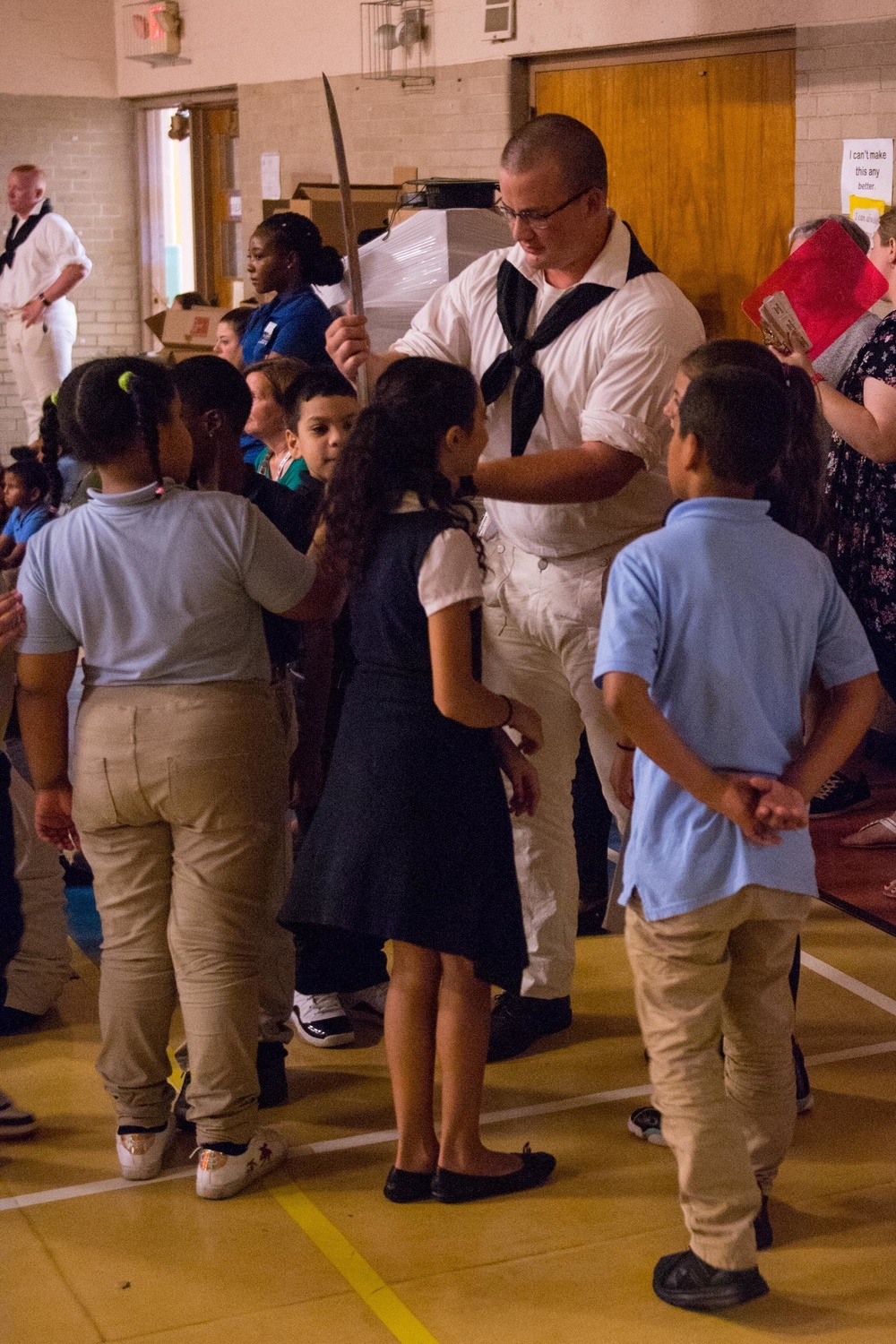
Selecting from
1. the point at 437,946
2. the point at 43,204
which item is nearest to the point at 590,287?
the point at 437,946

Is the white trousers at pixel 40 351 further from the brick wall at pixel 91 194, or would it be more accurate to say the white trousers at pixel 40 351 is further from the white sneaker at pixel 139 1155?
the white sneaker at pixel 139 1155

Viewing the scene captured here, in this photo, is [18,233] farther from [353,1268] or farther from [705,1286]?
[705,1286]

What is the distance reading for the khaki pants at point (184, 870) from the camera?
267 cm

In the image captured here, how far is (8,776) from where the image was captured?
124 inches

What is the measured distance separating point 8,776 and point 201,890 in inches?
26.3

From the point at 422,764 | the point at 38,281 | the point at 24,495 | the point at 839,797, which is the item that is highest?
the point at 38,281

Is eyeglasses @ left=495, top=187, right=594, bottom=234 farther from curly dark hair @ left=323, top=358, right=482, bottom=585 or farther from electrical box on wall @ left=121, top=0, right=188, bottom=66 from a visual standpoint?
electrical box on wall @ left=121, top=0, right=188, bottom=66

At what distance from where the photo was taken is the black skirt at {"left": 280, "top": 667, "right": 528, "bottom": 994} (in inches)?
102

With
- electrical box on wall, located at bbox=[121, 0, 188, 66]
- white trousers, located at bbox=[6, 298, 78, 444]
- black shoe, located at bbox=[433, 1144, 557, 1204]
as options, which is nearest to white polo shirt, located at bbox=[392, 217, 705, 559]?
black shoe, located at bbox=[433, 1144, 557, 1204]

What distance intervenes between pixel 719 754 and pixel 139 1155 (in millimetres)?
1346

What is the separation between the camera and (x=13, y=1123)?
3.02m

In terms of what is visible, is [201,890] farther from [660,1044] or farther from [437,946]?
[660,1044]

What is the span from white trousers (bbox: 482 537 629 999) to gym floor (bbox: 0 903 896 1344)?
0.94ft

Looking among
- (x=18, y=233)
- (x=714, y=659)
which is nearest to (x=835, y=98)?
(x=714, y=659)
